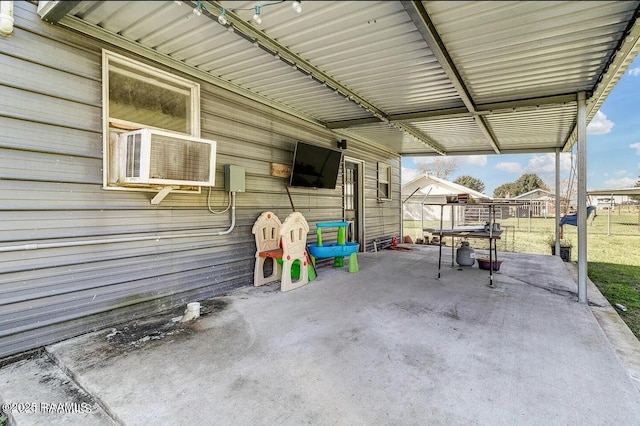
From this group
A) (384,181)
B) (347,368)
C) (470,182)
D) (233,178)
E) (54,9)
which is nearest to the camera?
(347,368)

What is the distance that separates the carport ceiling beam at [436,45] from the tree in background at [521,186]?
46.1 m

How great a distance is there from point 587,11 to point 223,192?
383 centimetres

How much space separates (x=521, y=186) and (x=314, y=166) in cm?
4901

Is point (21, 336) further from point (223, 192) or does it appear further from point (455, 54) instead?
point (455, 54)

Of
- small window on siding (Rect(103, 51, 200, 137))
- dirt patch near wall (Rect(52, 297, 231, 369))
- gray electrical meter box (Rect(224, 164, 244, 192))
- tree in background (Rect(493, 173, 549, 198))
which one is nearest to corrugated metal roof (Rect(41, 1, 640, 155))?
small window on siding (Rect(103, 51, 200, 137))

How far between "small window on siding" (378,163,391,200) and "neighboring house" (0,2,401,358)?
15.7ft

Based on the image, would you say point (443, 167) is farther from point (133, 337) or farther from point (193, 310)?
point (133, 337)

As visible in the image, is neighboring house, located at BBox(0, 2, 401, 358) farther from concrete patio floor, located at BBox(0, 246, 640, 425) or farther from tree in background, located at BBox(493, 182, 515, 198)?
tree in background, located at BBox(493, 182, 515, 198)

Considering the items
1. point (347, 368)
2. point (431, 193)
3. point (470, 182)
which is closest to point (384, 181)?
point (347, 368)

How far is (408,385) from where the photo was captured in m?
2.00

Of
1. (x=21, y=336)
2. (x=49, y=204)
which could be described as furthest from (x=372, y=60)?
(x=21, y=336)

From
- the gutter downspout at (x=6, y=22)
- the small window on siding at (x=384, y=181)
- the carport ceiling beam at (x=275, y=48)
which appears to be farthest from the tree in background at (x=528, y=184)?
the gutter downspout at (x=6, y=22)

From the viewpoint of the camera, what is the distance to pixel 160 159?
2832 millimetres

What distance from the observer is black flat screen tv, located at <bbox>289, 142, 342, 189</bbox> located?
202 inches
